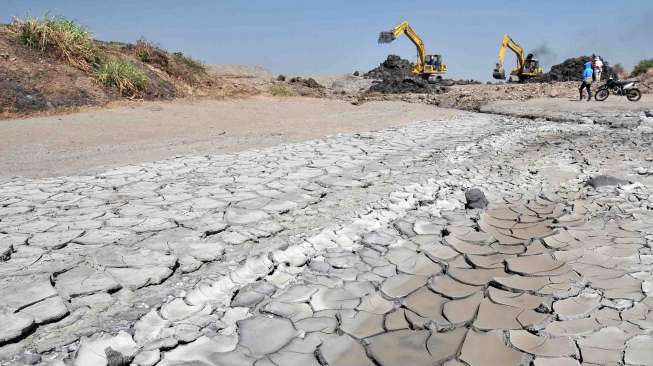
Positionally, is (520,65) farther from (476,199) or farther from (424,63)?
(476,199)

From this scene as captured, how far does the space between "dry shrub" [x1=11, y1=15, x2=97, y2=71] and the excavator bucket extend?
42.2 feet

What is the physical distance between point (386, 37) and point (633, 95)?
10937 mm

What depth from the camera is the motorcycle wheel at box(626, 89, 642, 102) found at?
13.2m

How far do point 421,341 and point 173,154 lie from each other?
479 centimetres

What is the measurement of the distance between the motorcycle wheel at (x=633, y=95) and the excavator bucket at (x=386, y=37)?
10693mm

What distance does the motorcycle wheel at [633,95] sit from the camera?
13.2 m

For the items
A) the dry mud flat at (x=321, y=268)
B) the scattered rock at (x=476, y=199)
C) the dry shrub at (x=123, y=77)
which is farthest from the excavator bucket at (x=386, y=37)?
the scattered rock at (x=476, y=199)

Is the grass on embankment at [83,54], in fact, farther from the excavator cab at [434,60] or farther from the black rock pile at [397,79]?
the excavator cab at [434,60]

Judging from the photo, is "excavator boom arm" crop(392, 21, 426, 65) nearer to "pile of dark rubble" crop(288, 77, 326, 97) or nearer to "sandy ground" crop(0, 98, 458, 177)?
"pile of dark rubble" crop(288, 77, 326, 97)

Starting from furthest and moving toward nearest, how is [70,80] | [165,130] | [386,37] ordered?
[386,37], [70,80], [165,130]

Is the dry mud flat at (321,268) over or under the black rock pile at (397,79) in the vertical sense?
under

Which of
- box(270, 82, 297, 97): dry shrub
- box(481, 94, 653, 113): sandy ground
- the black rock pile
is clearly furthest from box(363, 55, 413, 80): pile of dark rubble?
box(481, 94, 653, 113): sandy ground

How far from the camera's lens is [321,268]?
10.8ft

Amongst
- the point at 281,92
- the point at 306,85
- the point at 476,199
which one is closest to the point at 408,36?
the point at 306,85
